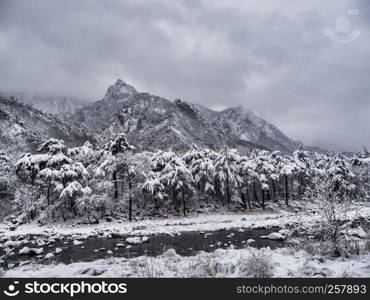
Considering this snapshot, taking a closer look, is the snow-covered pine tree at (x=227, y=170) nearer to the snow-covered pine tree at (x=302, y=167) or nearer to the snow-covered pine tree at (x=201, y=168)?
the snow-covered pine tree at (x=201, y=168)

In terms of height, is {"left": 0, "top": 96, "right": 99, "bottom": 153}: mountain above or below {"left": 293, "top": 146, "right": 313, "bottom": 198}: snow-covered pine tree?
above

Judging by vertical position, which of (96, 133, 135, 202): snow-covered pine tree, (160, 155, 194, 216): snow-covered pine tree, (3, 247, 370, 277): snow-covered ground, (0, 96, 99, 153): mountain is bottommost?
(3, 247, 370, 277): snow-covered ground

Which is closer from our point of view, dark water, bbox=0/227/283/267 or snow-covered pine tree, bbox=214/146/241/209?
A: dark water, bbox=0/227/283/267

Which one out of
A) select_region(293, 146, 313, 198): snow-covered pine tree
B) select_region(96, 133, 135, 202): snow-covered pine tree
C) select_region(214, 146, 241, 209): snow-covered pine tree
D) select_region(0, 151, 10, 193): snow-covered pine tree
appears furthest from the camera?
select_region(293, 146, 313, 198): snow-covered pine tree

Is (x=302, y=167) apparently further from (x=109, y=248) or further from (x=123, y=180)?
(x=109, y=248)

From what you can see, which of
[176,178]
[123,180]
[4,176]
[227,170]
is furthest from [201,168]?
[4,176]

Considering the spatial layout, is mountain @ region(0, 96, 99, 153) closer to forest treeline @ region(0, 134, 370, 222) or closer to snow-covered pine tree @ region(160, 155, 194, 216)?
forest treeline @ region(0, 134, 370, 222)

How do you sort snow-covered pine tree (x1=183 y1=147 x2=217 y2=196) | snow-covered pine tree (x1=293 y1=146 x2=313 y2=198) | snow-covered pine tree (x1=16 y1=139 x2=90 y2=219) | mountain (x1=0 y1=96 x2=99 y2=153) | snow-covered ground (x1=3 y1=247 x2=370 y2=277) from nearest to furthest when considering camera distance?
snow-covered ground (x1=3 y1=247 x2=370 y2=277), snow-covered pine tree (x1=16 y1=139 x2=90 y2=219), snow-covered pine tree (x1=183 y1=147 x2=217 y2=196), snow-covered pine tree (x1=293 y1=146 x2=313 y2=198), mountain (x1=0 y1=96 x2=99 y2=153)

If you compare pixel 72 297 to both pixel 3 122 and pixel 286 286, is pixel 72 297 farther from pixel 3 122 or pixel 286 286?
pixel 3 122

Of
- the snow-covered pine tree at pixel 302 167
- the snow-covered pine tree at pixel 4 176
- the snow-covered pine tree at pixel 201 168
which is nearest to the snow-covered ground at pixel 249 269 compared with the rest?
the snow-covered pine tree at pixel 201 168

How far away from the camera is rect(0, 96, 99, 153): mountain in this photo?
93438 millimetres

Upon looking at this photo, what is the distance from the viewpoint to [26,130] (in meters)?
106

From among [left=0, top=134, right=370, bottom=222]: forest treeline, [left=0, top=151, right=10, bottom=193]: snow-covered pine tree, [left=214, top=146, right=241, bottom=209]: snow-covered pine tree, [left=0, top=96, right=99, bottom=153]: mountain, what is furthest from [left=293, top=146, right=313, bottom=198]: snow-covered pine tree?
[left=0, top=96, right=99, bottom=153]: mountain

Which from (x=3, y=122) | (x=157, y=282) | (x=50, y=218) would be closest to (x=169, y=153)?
(x=50, y=218)
